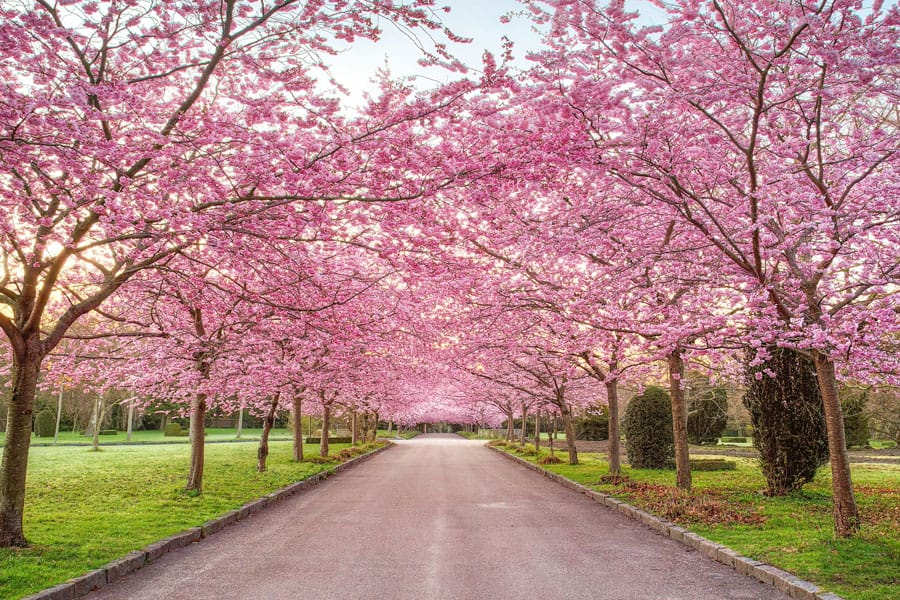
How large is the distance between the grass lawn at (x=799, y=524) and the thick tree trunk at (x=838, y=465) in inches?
7.7

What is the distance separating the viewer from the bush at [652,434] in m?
20.1

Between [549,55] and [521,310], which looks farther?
[521,310]

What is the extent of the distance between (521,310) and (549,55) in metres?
8.12

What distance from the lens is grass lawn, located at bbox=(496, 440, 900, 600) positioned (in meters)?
6.39

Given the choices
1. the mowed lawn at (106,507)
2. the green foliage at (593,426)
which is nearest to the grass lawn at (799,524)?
the mowed lawn at (106,507)

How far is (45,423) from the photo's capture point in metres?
48.3

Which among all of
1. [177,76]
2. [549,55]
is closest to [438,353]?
[177,76]

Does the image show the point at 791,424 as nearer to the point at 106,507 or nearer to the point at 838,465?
the point at 838,465

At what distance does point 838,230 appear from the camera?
24.2 feet

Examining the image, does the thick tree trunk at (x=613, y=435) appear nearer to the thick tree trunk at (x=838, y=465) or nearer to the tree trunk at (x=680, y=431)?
the tree trunk at (x=680, y=431)

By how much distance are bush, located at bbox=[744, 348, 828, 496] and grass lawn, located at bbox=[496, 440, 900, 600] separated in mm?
511

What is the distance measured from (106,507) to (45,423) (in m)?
45.9

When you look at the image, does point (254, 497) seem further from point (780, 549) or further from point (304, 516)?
point (780, 549)

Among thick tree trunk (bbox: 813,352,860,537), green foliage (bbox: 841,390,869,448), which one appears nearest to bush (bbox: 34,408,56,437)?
green foliage (bbox: 841,390,869,448)
